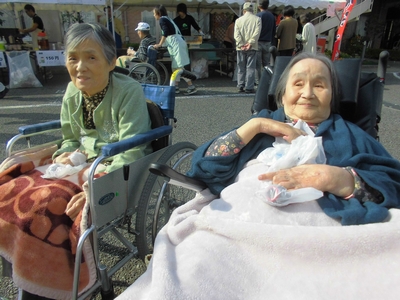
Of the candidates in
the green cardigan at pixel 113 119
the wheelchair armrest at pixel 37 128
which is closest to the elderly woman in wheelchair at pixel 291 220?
the green cardigan at pixel 113 119

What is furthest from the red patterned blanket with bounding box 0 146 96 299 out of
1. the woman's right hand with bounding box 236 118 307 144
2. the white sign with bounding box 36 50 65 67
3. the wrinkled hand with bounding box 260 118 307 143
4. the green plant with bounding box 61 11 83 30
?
the green plant with bounding box 61 11 83 30

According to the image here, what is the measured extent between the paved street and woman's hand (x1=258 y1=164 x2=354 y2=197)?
264cm

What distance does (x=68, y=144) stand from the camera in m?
2.06

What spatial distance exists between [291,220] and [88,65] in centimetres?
135

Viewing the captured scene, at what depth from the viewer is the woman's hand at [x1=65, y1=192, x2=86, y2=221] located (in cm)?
152

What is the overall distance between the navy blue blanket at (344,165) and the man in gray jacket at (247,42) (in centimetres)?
535

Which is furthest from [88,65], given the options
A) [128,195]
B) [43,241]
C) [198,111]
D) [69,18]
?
[69,18]

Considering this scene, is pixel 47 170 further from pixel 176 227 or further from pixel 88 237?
pixel 176 227

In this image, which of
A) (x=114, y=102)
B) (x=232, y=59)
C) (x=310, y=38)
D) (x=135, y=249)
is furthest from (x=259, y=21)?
(x=135, y=249)

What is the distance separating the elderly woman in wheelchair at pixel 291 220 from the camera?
3.72ft

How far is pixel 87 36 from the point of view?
1694mm

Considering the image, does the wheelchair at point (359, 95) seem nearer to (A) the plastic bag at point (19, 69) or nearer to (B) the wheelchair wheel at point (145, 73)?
(B) the wheelchair wheel at point (145, 73)

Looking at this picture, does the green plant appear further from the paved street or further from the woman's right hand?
the woman's right hand

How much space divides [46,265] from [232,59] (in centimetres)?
919
